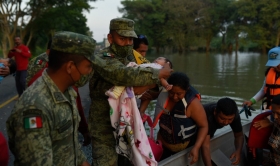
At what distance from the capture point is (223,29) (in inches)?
1945

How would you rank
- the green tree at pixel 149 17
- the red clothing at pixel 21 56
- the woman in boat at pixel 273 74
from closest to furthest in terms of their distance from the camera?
the woman in boat at pixel 273 74 < the red clothing at pixel 21 56 < the green tree at pixel 149 17

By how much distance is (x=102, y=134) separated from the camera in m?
2.29

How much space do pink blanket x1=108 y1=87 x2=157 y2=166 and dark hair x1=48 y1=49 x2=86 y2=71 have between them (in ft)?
2.12

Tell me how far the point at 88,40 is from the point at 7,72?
118 centimetres

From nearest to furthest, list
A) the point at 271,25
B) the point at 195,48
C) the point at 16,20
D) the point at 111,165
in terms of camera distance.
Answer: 1. the point at 111,165
2. the point at 16,20
3. the point at 271,25
4. the point at 195,48

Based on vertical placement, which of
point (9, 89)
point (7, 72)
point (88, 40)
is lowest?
point (9, 89)

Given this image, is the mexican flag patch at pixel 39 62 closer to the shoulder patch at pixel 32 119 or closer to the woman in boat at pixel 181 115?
the woman in boat at pixel 181 115

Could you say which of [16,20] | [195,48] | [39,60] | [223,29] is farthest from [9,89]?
[195,48]

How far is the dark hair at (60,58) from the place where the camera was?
57.9 inches

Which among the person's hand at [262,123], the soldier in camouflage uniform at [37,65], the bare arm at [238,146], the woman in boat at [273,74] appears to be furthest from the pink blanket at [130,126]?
the woman in boat at [273,74]

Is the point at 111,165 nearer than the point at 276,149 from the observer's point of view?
Yes

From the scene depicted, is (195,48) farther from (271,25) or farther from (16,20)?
(16,20)

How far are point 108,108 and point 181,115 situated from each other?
0.83 meters

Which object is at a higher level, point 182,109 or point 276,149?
point 182,109
